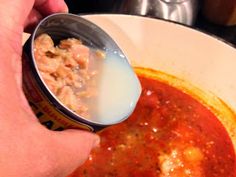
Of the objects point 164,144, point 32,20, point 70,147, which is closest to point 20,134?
point 70,147

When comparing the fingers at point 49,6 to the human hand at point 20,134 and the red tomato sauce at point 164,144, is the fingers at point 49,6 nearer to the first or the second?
the human hand at point 20,134

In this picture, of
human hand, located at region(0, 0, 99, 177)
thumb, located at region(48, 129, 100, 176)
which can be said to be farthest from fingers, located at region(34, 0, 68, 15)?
thumb, located at region(48, 129, 100, 176)

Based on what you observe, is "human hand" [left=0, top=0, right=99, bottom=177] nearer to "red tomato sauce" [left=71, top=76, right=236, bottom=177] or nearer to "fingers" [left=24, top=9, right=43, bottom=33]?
"fingers" [left=24, top=9, right=43, bottom=33]

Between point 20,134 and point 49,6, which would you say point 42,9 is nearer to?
point 49,6

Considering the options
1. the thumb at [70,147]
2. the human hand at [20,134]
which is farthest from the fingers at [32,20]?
the thumb at [70,147]

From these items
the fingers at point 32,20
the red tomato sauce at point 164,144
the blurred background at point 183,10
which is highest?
the fingers at point 32,20

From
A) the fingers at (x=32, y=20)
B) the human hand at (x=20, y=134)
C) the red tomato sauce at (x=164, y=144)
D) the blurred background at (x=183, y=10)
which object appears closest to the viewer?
the human hand at (x=20, y=134)
